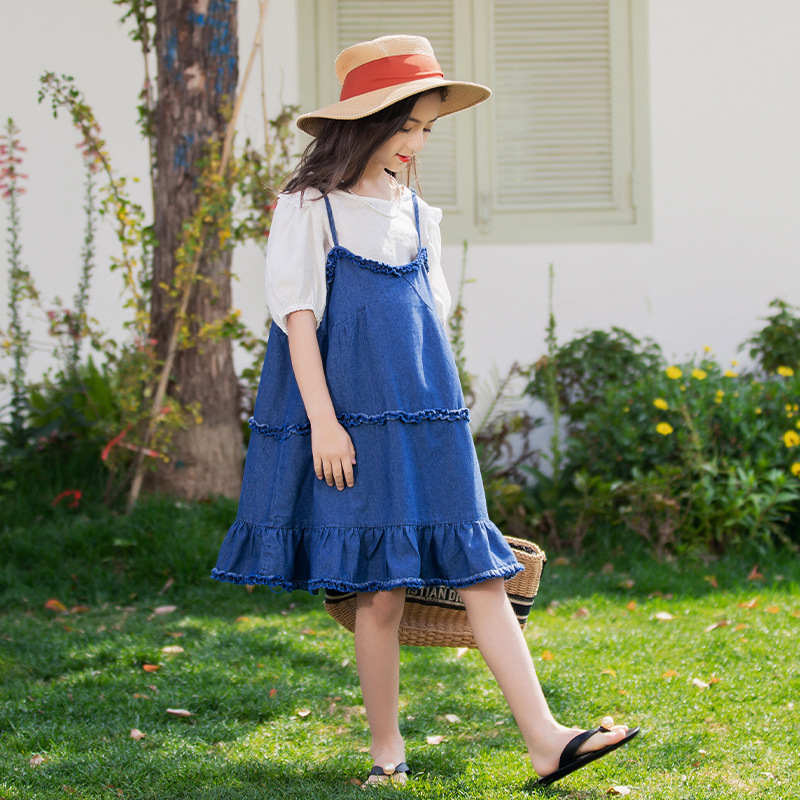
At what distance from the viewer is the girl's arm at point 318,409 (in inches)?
74.9

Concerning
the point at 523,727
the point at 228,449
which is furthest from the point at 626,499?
the point at 523,727

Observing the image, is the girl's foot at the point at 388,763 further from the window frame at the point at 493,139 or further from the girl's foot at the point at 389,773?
the window frame at the point at 493,139

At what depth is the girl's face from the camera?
203 centimetres

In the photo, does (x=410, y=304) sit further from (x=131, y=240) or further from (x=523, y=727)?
(x=131, y=240)

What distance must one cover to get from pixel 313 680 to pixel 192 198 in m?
2.17

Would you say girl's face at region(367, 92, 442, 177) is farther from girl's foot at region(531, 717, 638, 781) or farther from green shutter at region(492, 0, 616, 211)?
green shutter at region(492, 0, 616, 211)

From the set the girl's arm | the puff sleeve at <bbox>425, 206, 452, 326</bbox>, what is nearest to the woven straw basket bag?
the girl's arm

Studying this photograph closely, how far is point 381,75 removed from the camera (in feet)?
6.57

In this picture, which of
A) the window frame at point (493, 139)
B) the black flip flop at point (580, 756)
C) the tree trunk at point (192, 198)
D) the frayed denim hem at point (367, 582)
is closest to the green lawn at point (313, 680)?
the black flip flop at point (580, 756)

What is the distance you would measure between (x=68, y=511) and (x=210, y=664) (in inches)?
60.5

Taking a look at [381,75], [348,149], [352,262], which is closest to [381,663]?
[352,262]

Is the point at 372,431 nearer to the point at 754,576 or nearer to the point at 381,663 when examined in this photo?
the point at 381,663

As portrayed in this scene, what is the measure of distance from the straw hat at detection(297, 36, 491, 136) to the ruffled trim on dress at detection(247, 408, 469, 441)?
613mm

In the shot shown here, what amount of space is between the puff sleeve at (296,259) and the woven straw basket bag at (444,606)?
0.66 m
